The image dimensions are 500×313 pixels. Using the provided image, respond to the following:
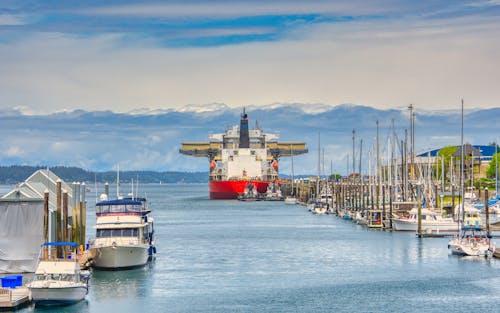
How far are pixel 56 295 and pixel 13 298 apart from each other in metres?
2.24

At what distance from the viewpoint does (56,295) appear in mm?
49438

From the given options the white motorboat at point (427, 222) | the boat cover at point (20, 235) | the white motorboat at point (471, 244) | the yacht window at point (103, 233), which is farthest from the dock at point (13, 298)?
the white motorboat at point (427, 222)

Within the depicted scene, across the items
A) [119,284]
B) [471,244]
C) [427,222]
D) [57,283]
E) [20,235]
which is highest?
[20,235]

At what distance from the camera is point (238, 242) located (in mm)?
93562

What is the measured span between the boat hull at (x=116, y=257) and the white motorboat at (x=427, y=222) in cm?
3708

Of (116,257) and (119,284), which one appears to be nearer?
(119,284)

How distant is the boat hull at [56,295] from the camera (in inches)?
1923

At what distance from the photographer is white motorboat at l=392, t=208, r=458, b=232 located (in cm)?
9456

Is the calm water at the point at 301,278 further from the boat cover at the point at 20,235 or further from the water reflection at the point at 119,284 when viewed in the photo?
the boat cover at the point at 20,235

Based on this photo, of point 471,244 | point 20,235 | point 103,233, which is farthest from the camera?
point 471,244

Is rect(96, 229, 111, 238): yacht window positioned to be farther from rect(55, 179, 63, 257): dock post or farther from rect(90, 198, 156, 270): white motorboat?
rect(55, 179, 63, 257): dock post

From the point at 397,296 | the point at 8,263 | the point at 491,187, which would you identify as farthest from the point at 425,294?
the point at 491,187

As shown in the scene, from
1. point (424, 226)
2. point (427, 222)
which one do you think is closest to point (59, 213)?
point (424, 226)

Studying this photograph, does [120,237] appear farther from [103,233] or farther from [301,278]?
[301,278]
